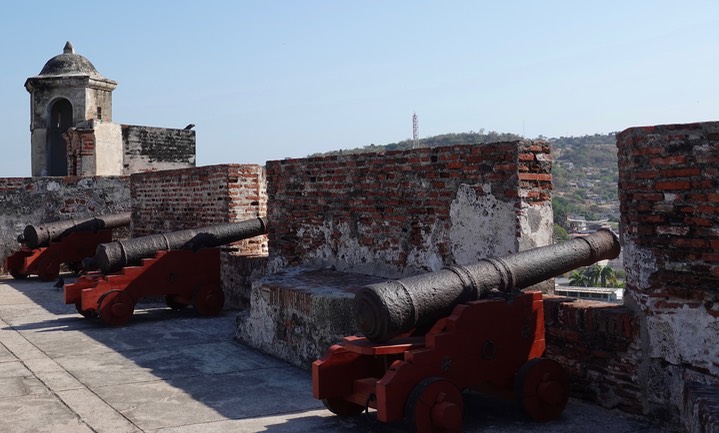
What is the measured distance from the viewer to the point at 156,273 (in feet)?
29.9

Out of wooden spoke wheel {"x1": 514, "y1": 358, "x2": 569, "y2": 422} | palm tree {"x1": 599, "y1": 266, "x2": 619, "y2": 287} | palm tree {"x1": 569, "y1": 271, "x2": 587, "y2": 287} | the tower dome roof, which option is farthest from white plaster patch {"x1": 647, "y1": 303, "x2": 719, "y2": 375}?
palm tree {"x1": 599, "y1": 266, "x2": 619, "y2": 287}

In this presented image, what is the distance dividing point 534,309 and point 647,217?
87 cm

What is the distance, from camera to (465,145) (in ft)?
20.9

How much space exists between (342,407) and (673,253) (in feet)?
7.08

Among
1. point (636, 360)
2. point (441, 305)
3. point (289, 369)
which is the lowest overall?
point (289, 369)

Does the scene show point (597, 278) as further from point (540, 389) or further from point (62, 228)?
point (540, 389)

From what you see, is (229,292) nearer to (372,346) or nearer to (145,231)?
(145,231)

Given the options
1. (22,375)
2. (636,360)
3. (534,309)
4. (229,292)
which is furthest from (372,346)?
(229,292)

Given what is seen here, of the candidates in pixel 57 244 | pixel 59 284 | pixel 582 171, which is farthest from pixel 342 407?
pixel 582 171

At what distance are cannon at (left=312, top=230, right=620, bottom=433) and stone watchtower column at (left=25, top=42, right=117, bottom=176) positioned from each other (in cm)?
1965

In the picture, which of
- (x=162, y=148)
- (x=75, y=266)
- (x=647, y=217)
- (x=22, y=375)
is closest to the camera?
(x=647, y=217)

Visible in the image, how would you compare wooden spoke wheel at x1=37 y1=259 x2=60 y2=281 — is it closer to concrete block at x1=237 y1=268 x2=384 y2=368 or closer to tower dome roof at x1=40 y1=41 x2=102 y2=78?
concrete block at x1=237 y1=268 x2=384 y2=368

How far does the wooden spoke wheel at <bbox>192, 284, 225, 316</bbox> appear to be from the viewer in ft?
30.5

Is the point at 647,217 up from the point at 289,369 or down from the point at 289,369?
up
